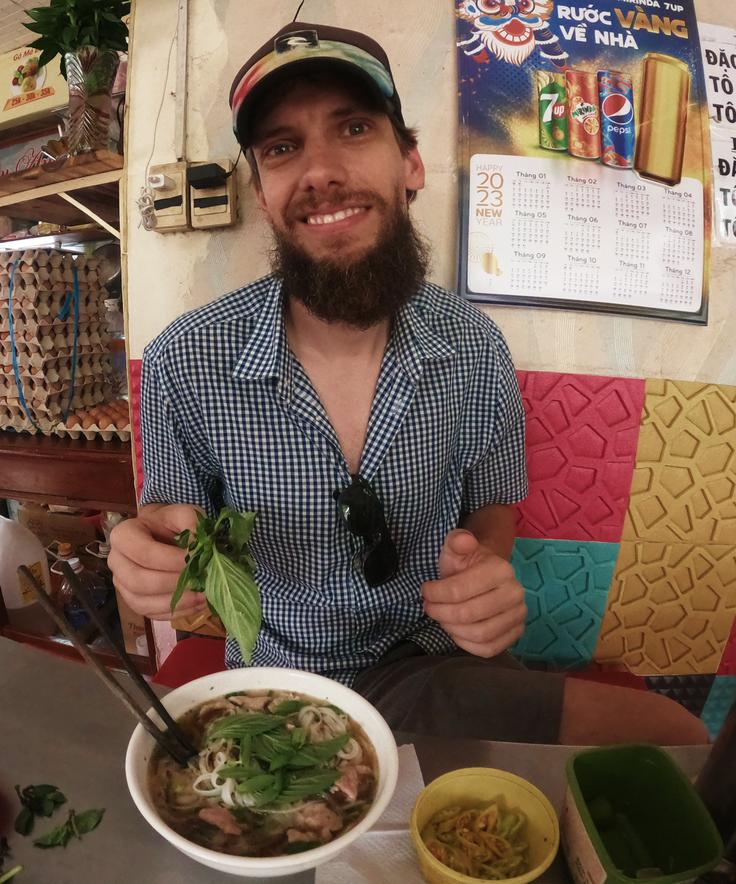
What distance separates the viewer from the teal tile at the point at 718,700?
2053 mm

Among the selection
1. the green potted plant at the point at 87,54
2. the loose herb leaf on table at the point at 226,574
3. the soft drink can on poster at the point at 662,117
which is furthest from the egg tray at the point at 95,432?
the soft drink can on poster at the point at 662,117

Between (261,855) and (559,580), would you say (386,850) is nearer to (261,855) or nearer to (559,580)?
(261,855)

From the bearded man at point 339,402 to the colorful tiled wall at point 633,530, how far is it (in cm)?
47

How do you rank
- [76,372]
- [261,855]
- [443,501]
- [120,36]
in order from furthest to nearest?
[76,372], [120,36], [443,501], [261,855]

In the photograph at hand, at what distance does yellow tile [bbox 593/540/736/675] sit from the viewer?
6.40 feet

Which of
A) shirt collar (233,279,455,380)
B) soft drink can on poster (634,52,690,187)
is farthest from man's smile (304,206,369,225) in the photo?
soft drink can on poster (634,52,690,187)

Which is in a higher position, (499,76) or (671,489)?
(499,76)

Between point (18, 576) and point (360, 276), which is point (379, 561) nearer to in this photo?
point (360, 276)

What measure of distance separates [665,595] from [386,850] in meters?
1.69

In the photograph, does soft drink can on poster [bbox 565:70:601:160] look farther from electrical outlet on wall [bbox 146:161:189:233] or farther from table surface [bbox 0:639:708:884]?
table surface [bbox 0:639:708:884]

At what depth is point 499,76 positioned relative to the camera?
172 centimetres

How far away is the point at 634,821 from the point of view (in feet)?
2.31

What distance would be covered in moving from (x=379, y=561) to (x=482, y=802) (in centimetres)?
64

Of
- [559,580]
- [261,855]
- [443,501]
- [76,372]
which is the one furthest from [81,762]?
[76,372]
